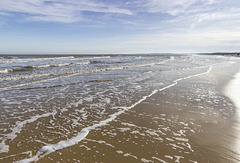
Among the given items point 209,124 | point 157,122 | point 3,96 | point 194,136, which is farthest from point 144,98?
point 3,96

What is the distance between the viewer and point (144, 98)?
30.3 feet

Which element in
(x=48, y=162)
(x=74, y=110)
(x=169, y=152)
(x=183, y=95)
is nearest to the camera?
(x=48, y=162)

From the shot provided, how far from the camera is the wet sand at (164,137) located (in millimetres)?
3930

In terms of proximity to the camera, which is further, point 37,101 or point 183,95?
point 183,95

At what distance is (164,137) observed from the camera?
4887 mm

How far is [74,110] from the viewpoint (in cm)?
726

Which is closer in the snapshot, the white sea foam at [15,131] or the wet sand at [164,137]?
the wet sand at [164,137]

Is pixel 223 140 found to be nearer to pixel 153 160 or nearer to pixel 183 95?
pixel 153 160

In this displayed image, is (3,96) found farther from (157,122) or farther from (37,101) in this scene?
(157,122)

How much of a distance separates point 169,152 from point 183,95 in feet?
20.5

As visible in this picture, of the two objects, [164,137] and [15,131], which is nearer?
[164,137]

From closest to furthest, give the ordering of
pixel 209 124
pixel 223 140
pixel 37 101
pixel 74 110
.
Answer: pixel 223 140
pixel 209 124
pixel 74 110
pixel 37 101

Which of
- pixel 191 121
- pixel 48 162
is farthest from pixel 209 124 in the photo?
pixel 48 162

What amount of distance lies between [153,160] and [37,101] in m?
6.70
